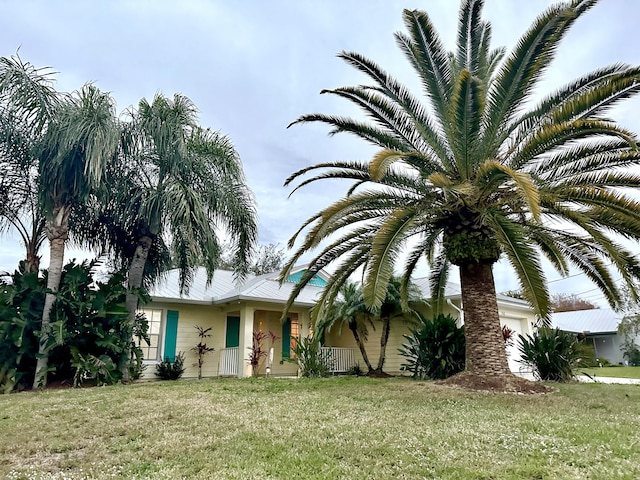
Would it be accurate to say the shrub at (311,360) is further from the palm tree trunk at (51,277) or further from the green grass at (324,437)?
the palm tree trunk at (51,277)

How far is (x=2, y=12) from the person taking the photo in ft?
27.8

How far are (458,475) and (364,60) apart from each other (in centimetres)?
709

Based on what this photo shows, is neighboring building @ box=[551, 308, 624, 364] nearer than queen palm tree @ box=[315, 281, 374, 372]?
No

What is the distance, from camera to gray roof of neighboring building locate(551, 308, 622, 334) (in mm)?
27797

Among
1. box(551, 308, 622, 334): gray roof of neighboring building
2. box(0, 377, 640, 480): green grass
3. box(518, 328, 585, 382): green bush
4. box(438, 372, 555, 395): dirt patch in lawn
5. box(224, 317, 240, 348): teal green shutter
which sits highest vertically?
box(551, 308, 622, 334): gray roof of neighboring building

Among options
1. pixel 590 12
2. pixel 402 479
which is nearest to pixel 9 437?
pixel 402 479

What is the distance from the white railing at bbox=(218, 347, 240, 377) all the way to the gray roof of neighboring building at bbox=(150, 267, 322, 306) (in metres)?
1.67

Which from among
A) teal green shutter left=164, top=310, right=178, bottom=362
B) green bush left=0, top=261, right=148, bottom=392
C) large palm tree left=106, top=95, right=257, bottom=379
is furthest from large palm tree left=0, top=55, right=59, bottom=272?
teal green shutter left=164, top=310, right=178, bottom=362

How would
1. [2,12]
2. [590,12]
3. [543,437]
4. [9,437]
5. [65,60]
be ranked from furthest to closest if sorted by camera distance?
1. [65,60]
2. [2,12]
3. [590,12]
4. [9,437]
5. [543,437]


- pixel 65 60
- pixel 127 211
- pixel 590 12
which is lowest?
pixel 127 211

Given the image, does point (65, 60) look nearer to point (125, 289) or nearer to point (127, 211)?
point (127, 211)

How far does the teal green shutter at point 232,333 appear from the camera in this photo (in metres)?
14.2

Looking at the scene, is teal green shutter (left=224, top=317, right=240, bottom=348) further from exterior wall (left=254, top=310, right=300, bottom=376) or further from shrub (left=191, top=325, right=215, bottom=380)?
exterior wall (left=254, top=310, right=300, bottom=376)

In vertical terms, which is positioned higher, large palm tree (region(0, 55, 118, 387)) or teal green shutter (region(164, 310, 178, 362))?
large palm tree (region(0, 55, 118, 387))
